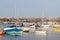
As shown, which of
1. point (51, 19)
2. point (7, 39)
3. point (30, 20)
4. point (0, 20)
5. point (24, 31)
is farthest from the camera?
point (0, 20)

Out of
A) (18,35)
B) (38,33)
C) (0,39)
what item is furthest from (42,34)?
(0,39)

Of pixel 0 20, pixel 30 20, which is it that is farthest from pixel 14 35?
pixel 0 20

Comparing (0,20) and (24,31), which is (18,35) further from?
(0,20)

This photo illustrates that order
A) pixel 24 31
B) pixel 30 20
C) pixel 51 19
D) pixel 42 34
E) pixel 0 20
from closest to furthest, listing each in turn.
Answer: pixel 42 34 → pixel 24 31 → pixel 51 19 → pixel 30 20 → pixel 0 20

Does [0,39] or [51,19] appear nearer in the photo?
[0,39]

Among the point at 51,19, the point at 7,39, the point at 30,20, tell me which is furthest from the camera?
the point at 30,20

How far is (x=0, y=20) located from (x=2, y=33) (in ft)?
396

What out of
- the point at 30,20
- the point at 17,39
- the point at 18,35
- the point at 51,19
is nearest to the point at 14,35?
the point at 18,35

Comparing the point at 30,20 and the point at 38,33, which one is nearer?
the point at 38,33

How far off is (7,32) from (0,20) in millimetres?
119981

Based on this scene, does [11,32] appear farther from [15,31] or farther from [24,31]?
[24,31]

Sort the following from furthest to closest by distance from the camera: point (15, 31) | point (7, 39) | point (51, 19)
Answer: point (51, 19)
point (15, 31)
point (7, 39)

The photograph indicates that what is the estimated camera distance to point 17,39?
113 feet

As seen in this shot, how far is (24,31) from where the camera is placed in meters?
47.5
